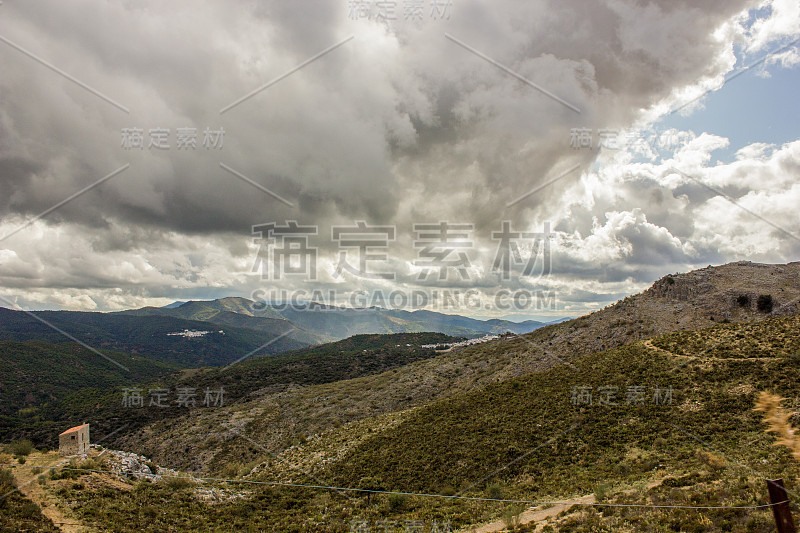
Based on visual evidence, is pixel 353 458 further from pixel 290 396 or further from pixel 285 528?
pixel 290 396

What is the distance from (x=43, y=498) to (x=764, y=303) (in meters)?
66.4

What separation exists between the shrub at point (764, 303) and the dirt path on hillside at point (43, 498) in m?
62.6

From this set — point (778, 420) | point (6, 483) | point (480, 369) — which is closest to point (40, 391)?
point (6, 483)

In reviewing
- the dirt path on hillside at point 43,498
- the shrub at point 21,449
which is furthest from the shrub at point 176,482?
the shrub at point 21,449

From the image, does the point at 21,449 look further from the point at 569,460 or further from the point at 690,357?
the point at 690,357

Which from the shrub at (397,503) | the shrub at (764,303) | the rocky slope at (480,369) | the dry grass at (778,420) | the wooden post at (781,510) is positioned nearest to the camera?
the wooden post at (781,510)

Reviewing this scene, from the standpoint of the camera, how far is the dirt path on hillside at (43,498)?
16.5 m

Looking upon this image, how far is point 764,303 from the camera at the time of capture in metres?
39.9

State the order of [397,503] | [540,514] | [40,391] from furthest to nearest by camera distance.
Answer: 1. [40,391]
2. [397,503]
3. [540,514]

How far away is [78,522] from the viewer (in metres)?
17.0

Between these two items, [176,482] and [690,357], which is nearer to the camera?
[176,482]

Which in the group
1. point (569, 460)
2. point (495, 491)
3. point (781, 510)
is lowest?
point (495, 491)

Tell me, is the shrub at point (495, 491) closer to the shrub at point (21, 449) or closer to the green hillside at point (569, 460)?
the green hillside at point (569, 460)

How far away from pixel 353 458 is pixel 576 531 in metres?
25.0
